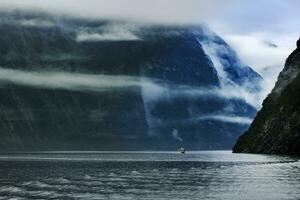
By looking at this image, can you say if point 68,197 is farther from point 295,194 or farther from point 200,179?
point 200,179

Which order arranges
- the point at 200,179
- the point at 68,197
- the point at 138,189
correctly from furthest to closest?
the point at 200,179 → the point at 138,189 → the point at 68,197

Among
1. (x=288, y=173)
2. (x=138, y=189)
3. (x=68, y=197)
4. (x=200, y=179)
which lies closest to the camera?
(x=68, y=197)

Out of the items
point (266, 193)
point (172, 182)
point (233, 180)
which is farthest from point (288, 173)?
point (266, 193)

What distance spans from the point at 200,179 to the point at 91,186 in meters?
32.8

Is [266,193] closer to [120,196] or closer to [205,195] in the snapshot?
[205,195]

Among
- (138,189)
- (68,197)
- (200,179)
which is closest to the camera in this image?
(68,197)

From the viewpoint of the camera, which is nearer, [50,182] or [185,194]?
[185,194]

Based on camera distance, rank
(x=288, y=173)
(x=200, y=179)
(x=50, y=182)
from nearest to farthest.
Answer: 1. (x=50, y=182)
2. (x=200, y=179)
3. (x=288, y=173)

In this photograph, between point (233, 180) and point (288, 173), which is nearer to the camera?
point (233, 180)

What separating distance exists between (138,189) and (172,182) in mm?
20645

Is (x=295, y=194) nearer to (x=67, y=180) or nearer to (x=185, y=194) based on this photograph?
(x=185, y=194)

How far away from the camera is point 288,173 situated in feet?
562

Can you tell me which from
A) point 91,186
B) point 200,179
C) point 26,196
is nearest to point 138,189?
point 91,186

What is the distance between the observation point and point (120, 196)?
112 metres
